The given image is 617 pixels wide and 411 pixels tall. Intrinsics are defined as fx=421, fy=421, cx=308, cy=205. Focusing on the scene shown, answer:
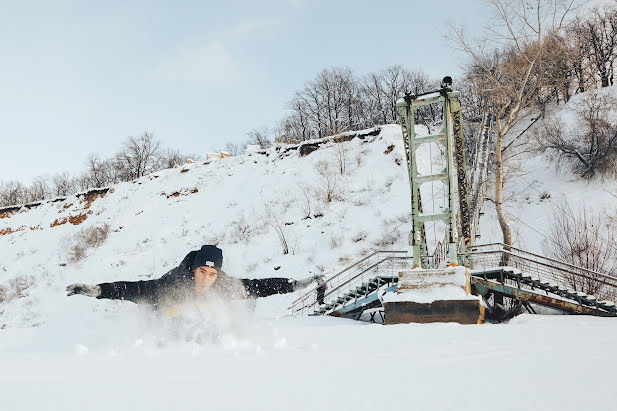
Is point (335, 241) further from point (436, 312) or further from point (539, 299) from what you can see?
point (436, 312)

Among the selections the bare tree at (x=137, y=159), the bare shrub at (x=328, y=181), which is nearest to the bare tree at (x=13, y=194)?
the bare tree at (x=137, y=159)

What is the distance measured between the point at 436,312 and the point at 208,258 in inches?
278

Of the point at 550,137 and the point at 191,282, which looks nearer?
the point at 191,282

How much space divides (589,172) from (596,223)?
577cm

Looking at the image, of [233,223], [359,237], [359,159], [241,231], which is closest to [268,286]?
[359,237]

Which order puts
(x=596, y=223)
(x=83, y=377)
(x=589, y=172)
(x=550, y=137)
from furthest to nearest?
(x=550, y=137), (x=589, y=172), (x=596, y=223), (x=83, y=377)

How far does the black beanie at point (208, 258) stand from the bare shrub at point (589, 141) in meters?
25.6

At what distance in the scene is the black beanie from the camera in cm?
650

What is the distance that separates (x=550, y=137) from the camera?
29.4 metres

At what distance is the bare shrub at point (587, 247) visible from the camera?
17.1 m

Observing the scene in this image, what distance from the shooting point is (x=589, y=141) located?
2625 centimetres

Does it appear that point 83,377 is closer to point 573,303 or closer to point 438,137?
point 438,137

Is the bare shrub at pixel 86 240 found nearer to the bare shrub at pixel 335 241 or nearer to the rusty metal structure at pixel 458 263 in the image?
the bare shrub at pixel 335 241

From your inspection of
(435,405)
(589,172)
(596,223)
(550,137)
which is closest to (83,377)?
(435,405)
